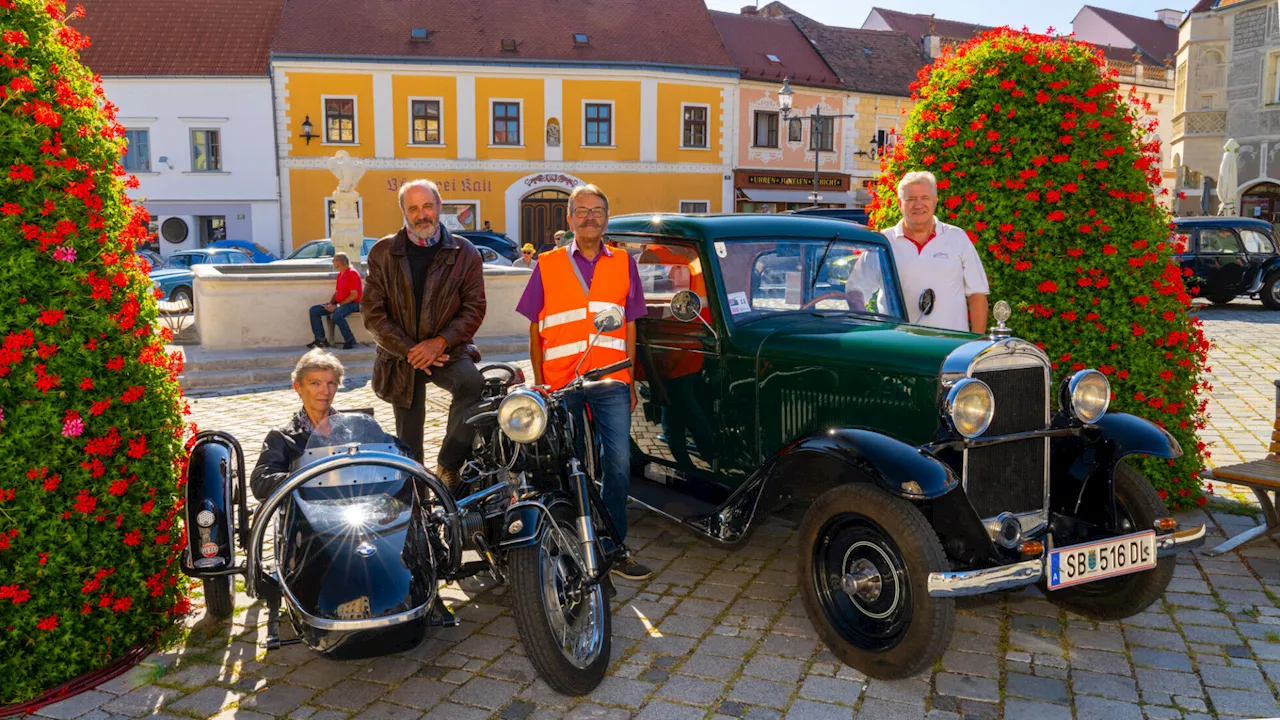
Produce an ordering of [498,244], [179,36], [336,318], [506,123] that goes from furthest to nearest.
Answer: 1. [506,123]
2. [179,36]
3. [498,244]
4. [336,318]

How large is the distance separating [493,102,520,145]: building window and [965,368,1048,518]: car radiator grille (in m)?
30.6

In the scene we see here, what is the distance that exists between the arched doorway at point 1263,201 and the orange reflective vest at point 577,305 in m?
37.3

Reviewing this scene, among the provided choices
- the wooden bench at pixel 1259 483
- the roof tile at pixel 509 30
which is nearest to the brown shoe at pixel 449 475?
the wooden bench at pixel 1259 483

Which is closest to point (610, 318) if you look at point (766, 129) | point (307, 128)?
point (307, 128)

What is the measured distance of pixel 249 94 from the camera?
32156 mm

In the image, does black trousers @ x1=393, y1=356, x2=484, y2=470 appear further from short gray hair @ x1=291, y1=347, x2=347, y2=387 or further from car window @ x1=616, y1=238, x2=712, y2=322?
car window @ x1=616, y1=238, x2=712, y2=322

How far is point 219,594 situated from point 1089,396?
3.88 meters

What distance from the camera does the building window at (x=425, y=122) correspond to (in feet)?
108

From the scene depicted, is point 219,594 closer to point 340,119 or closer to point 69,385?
point 69,385

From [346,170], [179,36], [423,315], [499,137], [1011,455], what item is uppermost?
[179,36]

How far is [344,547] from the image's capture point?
3.65m

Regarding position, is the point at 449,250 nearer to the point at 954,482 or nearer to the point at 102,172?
the point at 102,172

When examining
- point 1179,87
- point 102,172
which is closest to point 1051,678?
point 102,172

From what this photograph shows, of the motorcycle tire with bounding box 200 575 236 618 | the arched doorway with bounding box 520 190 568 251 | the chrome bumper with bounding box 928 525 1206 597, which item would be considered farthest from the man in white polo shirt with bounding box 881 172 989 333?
the arched doorway with bounding box 520 190 568 251
